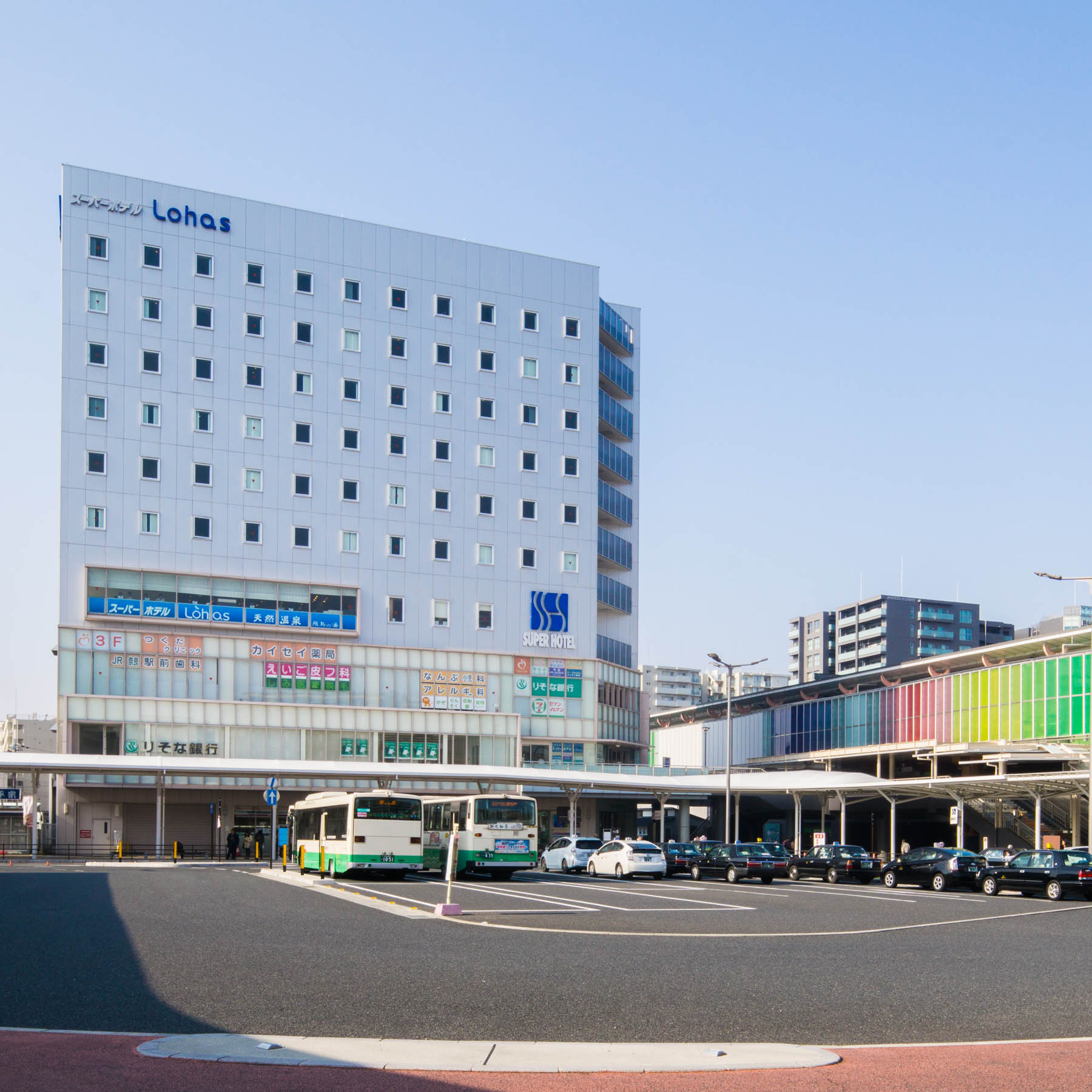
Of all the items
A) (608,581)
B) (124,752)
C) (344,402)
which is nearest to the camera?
(124,752)

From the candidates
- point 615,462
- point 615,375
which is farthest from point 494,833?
point 615,375

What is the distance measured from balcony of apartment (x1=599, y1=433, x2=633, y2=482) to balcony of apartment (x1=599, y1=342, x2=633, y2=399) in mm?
3694

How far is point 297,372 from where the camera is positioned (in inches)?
3199

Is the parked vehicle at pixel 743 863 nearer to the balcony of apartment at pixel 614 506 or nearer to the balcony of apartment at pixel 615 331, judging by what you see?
the balcony of apartment at pixel 614 506

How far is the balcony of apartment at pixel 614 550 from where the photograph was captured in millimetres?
90938

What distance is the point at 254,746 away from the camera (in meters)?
78.0

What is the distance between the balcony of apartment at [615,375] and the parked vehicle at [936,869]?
172ft

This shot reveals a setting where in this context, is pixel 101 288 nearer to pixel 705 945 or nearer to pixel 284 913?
pixel 284 913

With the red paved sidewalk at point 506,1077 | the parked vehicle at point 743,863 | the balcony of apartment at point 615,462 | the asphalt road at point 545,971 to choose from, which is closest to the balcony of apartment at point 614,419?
the balcony of apartment at point 615,462

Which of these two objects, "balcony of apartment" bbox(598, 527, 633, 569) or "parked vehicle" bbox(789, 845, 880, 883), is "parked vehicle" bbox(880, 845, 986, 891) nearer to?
"parked vehicle" bbox(789, 845, 880, 883)

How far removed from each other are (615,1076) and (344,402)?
75255mm

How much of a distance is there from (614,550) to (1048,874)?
56822 millimetres

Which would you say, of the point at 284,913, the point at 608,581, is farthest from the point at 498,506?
the point at 284,913

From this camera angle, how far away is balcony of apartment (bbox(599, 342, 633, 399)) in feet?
302
